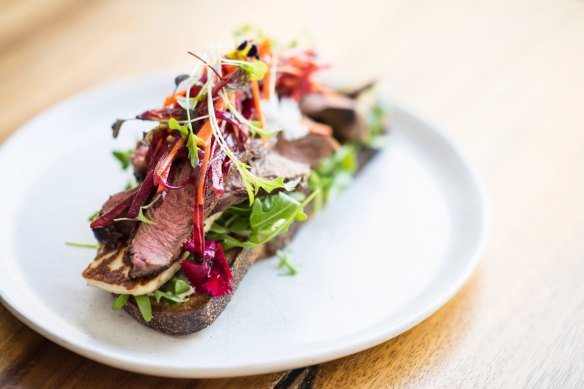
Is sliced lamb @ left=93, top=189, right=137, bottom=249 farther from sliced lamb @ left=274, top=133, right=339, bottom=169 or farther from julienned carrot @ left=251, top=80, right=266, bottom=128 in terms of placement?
sliced lamb @ left=274, top=133, right=339, bottom=169

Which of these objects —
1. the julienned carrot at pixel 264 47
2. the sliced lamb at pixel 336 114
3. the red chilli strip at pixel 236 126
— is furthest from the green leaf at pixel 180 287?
the sliced lamb at pixel 336 114

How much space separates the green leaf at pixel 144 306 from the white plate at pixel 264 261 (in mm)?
122

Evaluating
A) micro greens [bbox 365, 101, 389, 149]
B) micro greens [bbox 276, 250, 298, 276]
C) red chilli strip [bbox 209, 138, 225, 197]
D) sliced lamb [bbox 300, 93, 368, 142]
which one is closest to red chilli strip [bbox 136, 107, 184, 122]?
red chilli strip [bbox 209, 138, 225, 197]

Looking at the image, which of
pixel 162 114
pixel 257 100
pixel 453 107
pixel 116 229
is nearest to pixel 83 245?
pixel 116 229

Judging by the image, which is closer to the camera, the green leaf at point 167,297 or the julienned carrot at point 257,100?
the green leaf at point 167,297

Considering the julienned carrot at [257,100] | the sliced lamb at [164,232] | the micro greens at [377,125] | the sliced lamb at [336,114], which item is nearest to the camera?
the sliced lamb at [164,232]

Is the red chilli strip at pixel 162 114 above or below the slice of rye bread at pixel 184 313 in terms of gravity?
above

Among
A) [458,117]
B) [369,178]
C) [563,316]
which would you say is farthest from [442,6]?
[563,316]

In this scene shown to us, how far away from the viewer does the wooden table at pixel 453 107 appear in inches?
116

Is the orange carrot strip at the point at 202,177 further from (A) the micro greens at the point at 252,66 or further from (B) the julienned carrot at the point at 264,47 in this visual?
(B) the julienned carrot at the point at 264,47

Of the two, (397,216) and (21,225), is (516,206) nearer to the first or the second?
(397,216)

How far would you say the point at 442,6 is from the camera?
6453 millimetres

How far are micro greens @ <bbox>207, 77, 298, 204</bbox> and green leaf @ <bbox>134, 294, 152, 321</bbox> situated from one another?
2.23 ft

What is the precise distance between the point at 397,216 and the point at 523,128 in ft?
5.15
